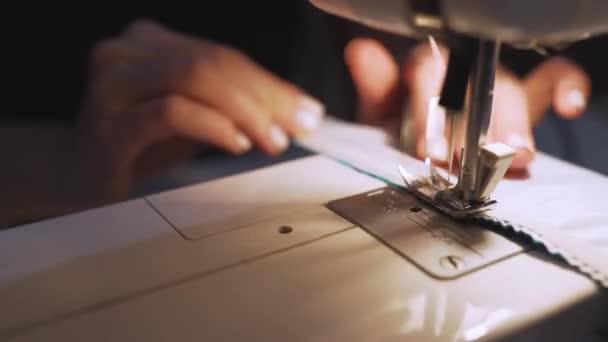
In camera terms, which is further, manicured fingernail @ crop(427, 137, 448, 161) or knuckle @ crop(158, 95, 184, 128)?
knuckle @ crop(158, 95, 184, 128)

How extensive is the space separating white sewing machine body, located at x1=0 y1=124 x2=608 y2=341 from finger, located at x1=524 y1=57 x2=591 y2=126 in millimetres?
344

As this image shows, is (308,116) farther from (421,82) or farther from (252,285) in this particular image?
(252,285)

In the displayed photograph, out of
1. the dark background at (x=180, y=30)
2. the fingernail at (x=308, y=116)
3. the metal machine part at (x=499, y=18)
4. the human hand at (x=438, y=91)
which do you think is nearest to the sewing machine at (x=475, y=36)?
the metal machine part at (x=499, y=18)

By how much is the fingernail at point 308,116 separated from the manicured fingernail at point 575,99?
338 mm

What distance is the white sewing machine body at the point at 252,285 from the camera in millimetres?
428

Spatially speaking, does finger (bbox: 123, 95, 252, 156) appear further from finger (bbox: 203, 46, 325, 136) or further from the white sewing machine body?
the white sewing machine body

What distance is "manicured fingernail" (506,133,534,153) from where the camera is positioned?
2.21 feet

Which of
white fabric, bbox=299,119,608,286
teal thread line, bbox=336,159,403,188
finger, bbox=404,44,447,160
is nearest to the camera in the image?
white fabric, bbox=299,119,608,286

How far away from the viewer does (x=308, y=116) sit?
0.84 m

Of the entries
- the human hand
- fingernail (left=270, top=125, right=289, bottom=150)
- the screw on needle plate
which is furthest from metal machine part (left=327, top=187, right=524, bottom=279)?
fingernail (left=270, top=125, right=289, bottom=150)

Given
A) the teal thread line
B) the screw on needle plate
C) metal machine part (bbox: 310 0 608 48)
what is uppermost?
metal machine part (bbox: 310 0 608 48)

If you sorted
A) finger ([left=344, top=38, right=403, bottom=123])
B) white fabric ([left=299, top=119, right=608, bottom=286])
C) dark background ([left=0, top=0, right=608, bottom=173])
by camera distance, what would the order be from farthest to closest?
dark background ([left=0, top=0, right=608, bottom=173]) < finger ([left=344, top=38, right=403, bottom=123]) < white fabric ([left=299, top=119, right=608, bottom=286])

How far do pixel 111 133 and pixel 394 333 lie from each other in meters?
0.65

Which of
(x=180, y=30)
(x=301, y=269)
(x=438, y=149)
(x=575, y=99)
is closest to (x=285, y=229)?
(x=301, y=269)
